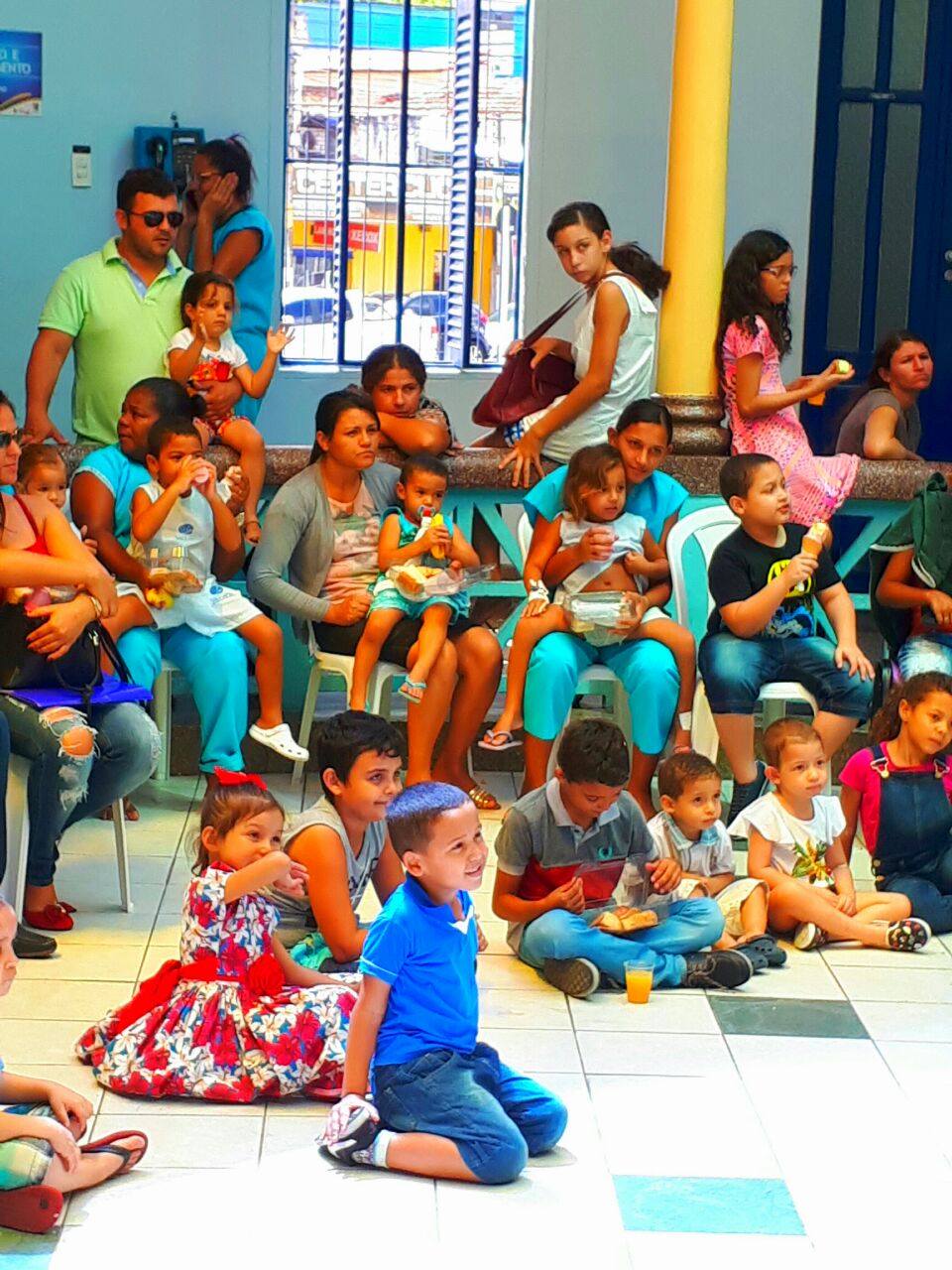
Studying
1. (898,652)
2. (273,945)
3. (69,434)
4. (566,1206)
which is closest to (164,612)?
(273,945)

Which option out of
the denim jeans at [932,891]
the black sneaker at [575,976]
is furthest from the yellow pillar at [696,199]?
the black sneaker at [575,976]

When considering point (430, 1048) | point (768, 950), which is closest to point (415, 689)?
point (768, 950)

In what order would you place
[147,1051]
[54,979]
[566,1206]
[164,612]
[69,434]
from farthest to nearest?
1. [69,434]
2. [164,612]
3. [54,979]
4. [147,1051]
5. [566,1206]

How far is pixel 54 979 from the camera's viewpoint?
4059 millimetres

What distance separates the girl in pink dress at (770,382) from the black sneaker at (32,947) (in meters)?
2.50

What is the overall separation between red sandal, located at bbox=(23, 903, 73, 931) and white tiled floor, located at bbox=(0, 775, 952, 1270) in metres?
0.03

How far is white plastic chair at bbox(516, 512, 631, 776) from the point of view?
5.22 m

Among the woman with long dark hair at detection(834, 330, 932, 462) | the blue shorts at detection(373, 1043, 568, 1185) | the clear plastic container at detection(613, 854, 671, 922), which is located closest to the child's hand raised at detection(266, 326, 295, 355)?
the woman with long dark hair at detection(834, 330, 932, 462)

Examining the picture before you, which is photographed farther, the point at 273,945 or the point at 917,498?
the point at 917,498

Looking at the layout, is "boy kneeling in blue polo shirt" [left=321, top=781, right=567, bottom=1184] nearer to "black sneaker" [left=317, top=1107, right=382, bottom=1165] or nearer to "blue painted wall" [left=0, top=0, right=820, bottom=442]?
"black sneaker" [left=317, top=1107, right=382, bottom=1165]

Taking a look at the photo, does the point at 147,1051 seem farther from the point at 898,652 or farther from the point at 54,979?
the point at 898,652

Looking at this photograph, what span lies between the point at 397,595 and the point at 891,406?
1779 millimetres

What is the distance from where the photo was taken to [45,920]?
14.3 feet

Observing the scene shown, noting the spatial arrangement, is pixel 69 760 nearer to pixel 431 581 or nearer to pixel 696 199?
pixel 431 581
